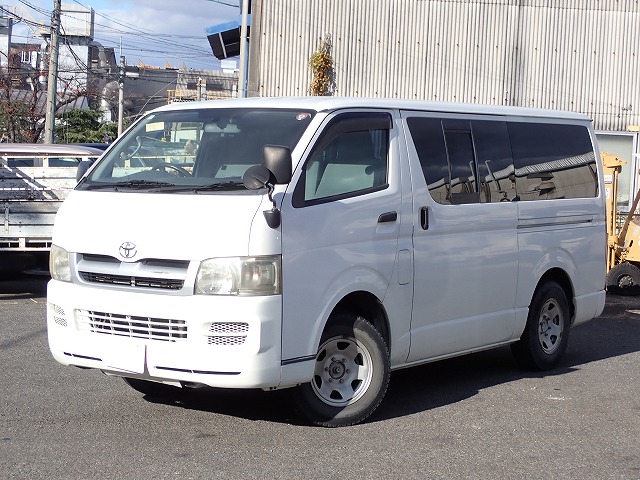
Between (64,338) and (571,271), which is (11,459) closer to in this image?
(64,338)

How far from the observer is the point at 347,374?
6660mm

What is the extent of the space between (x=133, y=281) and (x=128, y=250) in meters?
0.20

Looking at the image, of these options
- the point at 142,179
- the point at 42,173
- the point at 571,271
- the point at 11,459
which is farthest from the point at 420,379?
the point at 42,173

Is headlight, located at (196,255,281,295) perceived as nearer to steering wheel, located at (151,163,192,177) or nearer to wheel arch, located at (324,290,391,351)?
wheel arch, located at (324,290,391,351)

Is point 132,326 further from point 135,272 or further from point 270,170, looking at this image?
point 270,170

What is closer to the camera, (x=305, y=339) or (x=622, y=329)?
(x=305, y=339)

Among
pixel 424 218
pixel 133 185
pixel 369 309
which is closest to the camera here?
pixel 133 185

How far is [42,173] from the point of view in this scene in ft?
41.2

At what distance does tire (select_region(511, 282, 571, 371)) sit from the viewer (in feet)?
28.0

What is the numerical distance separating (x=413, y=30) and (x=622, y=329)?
931cm

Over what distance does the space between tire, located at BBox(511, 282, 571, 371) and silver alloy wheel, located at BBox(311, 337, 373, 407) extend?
2396 millimetres

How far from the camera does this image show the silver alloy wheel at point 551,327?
875cm

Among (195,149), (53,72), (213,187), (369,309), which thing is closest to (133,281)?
(213,187)

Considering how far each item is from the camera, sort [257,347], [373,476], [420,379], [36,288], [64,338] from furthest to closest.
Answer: [36,288] → [420,379] → [64,338] → [257,347] → [373,476]
